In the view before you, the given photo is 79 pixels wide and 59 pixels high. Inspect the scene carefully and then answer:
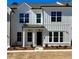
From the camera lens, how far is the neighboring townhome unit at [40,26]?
2270 centimetres

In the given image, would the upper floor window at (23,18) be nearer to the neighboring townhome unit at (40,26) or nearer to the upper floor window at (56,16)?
the neighboring townhome unit at (40,26)

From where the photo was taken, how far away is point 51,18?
22.9 metres

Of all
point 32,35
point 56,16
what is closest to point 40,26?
point 32,35

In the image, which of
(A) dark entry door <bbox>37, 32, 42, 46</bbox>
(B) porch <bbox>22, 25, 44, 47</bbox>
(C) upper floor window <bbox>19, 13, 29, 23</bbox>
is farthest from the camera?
(A) dark entry door <bbox>37, 32, 42, 46</bbox>

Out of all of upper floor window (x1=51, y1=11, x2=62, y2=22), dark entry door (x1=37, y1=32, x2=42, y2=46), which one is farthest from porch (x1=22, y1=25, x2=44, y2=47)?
upper floor window (x1=51, y1=11, x2=62, y2=22)

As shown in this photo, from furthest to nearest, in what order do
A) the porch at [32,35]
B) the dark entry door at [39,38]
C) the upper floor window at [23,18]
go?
the dark entry door at [39,38], the upper floor window at [23,18], the porch at [32,35]

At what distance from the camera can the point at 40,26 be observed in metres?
22.8

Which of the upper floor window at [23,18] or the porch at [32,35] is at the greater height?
the upper floor window at [23,18]

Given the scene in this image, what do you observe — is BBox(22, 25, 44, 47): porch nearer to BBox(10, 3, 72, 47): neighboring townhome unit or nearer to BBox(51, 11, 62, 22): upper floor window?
BBox(10, 3, 72, 47): neighboring townhome unit

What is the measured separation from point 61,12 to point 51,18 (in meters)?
1.13

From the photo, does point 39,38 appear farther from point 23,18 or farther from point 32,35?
point 23,18

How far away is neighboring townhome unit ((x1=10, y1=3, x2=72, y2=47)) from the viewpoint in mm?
22703

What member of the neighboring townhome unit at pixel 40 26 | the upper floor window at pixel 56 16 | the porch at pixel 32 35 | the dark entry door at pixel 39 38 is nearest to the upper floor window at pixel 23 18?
the neighboring townhome unit at pixel 40 26
